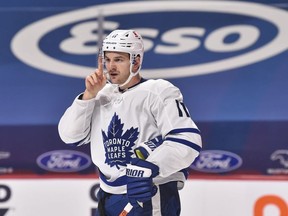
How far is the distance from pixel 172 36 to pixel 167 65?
6.9 inches

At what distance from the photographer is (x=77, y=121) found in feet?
8.81

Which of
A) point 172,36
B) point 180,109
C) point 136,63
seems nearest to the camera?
point 180,109

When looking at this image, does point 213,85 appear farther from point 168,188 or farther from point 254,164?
point 168,188

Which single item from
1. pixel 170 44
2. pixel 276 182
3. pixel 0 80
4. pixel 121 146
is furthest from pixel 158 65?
pixel 121 146

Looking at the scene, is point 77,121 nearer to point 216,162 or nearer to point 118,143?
point 118,143

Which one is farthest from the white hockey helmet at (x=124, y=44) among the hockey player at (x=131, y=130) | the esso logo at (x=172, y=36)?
the esso logo at (x=172, y=36)

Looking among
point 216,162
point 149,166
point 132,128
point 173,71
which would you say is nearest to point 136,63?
point 132,128

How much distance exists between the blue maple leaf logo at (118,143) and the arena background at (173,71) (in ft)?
4.06

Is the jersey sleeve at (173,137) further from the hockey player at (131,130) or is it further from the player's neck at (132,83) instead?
the player's neck at (132,83)

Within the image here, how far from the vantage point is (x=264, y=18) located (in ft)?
14.4

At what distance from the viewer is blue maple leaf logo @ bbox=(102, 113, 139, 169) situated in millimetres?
2611

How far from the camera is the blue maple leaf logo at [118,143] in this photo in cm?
261

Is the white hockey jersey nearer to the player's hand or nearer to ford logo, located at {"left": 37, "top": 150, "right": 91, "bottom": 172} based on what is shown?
the player's hand

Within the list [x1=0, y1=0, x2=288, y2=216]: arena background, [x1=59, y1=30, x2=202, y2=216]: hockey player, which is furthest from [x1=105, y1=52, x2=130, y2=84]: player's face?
[x1=0, y1=0, x2=288, y2=216]: arena background
